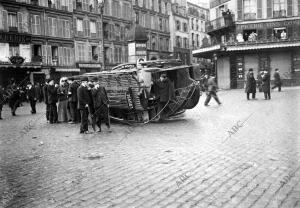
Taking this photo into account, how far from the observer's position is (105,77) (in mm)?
13359

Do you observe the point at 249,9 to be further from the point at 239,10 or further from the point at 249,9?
the point at 239,10

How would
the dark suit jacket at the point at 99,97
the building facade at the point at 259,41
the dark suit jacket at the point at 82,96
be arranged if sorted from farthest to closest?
1. the building facade at the point at 259,41
2. the dark suit jacket at the point at 99,97
3. the dark suit jacket at the point at 82,96

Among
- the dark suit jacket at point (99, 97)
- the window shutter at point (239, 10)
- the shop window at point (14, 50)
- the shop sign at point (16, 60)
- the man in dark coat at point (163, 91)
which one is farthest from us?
the window shutter at point (239, 10)

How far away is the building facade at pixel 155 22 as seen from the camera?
51.0 metres

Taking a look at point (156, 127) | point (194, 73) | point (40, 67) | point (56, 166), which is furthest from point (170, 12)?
point (56, 166)

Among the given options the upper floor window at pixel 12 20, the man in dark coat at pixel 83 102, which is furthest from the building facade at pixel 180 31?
the man in dark coat at pixel 83 102

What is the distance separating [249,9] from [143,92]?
2625 centimetres

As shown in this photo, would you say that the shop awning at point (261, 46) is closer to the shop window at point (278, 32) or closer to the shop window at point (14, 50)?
the shop window at point (278, 32)

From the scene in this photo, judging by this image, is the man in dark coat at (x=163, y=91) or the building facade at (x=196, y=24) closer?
the man in dark coat at (x=163, y=91)

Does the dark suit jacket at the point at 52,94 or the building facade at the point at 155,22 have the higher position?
the building facade at the point at 155,22

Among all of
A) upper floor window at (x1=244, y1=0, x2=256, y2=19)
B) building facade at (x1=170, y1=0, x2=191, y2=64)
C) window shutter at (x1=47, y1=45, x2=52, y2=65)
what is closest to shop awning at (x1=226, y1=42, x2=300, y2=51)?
upper floor window at (x1=244, y1=0, x2=256, y2=19)

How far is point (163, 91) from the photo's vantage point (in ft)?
40.3

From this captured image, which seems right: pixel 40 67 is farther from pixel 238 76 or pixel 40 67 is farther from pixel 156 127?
pixel 156 127

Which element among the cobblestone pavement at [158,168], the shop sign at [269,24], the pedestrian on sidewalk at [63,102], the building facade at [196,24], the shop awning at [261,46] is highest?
the building facade at [196,24]
